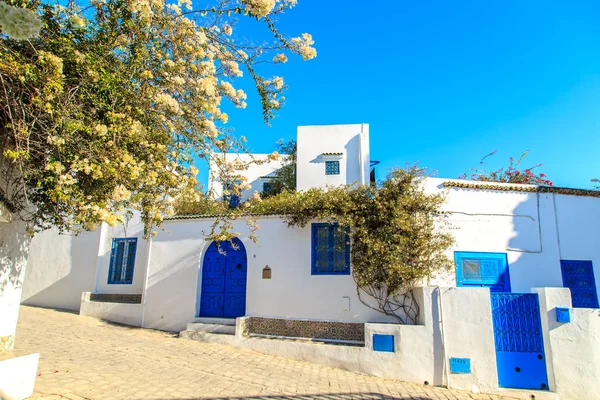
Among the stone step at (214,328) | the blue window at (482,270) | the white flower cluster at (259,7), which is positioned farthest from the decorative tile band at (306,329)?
the white flower cluster at (259,7)

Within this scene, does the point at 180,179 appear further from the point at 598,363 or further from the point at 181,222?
the point at 598,363

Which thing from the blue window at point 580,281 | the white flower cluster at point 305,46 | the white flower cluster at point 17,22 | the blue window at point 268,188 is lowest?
the blue window at point 580,281

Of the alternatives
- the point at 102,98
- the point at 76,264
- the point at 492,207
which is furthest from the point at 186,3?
the point at 76,264

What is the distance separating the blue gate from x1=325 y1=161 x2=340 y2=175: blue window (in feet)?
35.9

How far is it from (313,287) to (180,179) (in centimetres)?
443

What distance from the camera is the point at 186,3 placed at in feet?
16.3

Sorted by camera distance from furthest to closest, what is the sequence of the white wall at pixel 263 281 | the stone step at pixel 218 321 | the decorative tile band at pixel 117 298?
the decorative tile band at pixel 117 298
the stone step at pixel 218 321
the white wall at pixel 263 281

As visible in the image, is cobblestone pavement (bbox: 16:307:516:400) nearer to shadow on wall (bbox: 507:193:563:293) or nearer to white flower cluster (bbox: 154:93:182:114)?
shadow on wall (bbox: 507:193:563:293)

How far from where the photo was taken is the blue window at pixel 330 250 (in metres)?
8.64

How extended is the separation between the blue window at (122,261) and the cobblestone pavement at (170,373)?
2.53m

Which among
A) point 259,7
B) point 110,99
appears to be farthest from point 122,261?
point 259,7

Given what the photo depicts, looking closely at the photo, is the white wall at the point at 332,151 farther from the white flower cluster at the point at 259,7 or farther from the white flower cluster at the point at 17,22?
the white flower cluster at the point at 17,22

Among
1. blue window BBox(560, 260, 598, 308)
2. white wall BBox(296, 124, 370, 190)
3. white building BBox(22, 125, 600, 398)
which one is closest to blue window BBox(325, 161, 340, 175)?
white wall BBox(296, 124, 370, 190)

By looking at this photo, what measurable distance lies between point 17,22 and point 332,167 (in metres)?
15.2
